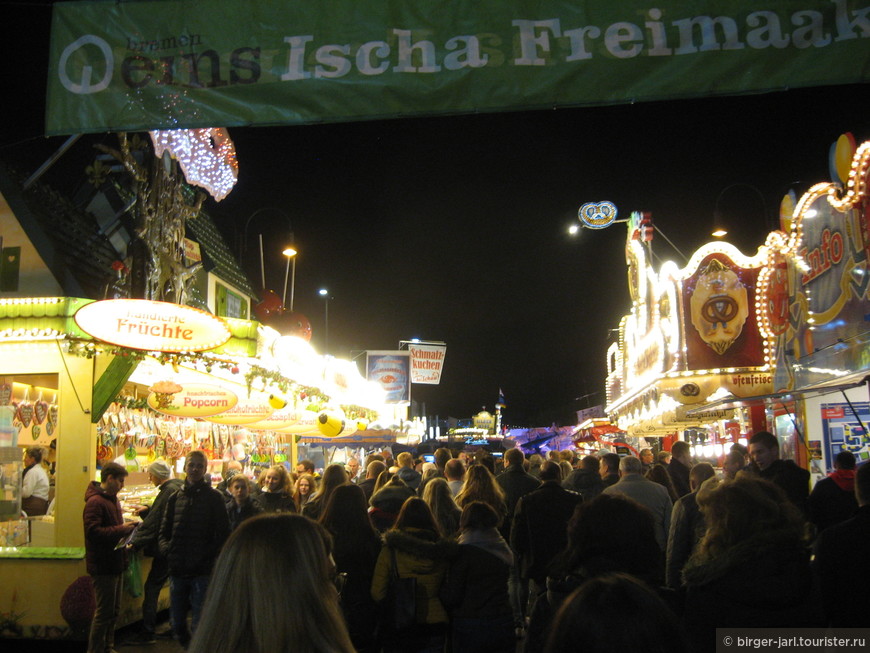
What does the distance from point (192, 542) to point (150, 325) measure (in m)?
2.54

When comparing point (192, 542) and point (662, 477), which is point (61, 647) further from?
point (662, 477)

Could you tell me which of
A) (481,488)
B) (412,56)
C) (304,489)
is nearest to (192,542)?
(481,488)

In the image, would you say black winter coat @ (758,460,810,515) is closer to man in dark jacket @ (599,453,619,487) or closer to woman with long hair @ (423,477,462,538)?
man in dark jacket @ (599,453,619,487)

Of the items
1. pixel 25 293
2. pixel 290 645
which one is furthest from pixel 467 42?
pixel 25 293

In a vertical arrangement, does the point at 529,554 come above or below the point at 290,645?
below

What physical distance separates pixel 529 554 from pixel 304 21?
521 centimetres

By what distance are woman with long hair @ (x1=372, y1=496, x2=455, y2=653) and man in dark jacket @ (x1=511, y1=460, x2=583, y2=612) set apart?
1.79 metres

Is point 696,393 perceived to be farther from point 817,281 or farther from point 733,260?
point 817,281

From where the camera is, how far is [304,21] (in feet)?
14.1

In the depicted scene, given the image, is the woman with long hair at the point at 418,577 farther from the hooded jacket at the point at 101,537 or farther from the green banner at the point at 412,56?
the hooded jacket at the point at 101,537

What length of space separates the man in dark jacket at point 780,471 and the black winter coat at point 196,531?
5711 millimetres

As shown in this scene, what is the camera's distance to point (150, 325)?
354 inches

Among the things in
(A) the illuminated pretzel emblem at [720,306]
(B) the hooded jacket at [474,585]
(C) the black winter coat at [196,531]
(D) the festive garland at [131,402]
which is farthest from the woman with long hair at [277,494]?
(A) the illuminated pretzel emblem at [720,306]

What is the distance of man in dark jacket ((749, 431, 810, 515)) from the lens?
26.0ft
